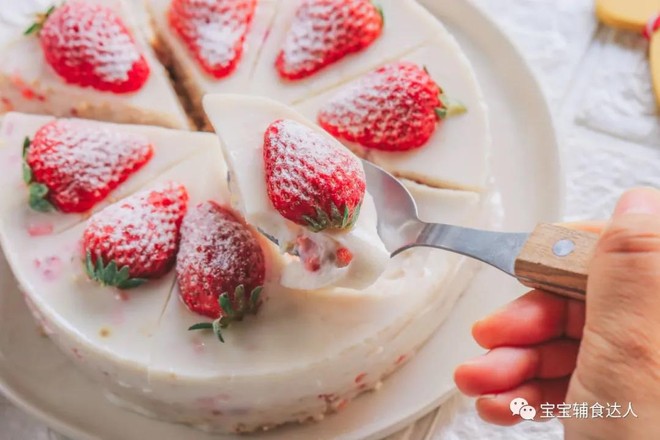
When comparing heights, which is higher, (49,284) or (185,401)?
A: (49,284)

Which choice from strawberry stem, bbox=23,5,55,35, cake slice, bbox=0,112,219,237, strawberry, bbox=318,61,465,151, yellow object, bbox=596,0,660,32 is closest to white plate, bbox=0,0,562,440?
cake slice, bbox=0,112,219,237

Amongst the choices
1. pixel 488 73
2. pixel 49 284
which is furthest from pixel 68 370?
pixel 488 73

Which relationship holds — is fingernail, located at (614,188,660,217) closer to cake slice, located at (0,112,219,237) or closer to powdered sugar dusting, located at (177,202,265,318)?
powdered sugar dusting, located at (177,202,265,318)

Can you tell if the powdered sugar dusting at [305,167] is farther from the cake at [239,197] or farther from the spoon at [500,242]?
the spoon at [500,242]

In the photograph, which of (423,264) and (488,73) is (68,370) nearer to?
(423,264)

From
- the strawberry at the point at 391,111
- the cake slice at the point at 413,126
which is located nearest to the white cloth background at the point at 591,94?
the cake slice at the point at 413,126

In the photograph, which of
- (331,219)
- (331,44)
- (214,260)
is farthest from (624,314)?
(331,44)

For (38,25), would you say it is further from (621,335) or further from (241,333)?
(621,335)
